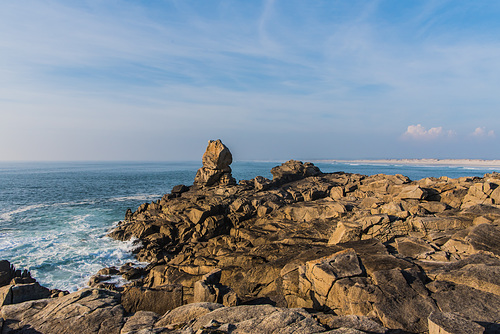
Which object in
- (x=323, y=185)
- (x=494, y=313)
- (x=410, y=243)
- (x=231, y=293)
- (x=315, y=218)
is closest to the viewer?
(x=494, y=313)

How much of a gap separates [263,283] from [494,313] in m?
9.15

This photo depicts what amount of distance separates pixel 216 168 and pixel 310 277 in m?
29.4

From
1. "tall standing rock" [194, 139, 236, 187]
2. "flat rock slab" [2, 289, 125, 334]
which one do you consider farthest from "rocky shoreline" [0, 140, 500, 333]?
"tall standing rock" [194, 139, 236, 187]

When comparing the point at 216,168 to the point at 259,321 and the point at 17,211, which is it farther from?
the point at 17,211

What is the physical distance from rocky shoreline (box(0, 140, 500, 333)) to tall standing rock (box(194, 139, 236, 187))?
30.3ft

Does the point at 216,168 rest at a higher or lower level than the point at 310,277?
higher

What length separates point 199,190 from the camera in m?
39.3

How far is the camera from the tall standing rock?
39.5 metres

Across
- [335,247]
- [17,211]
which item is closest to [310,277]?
[335,247]

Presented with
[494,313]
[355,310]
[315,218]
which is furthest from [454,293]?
[315,218]

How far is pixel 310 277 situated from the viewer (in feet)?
38.1

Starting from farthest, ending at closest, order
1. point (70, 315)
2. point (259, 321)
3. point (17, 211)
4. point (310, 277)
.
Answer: point (17, 211), point (310, 277), point (70, 315), point (259, 321)

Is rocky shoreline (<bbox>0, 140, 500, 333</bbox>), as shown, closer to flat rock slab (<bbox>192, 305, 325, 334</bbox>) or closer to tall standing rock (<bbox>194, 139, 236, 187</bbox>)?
flat rock slab (<bbox>192, 305, 325, 334</bbox>)

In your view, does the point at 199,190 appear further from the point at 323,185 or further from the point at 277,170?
the point at 323,185
